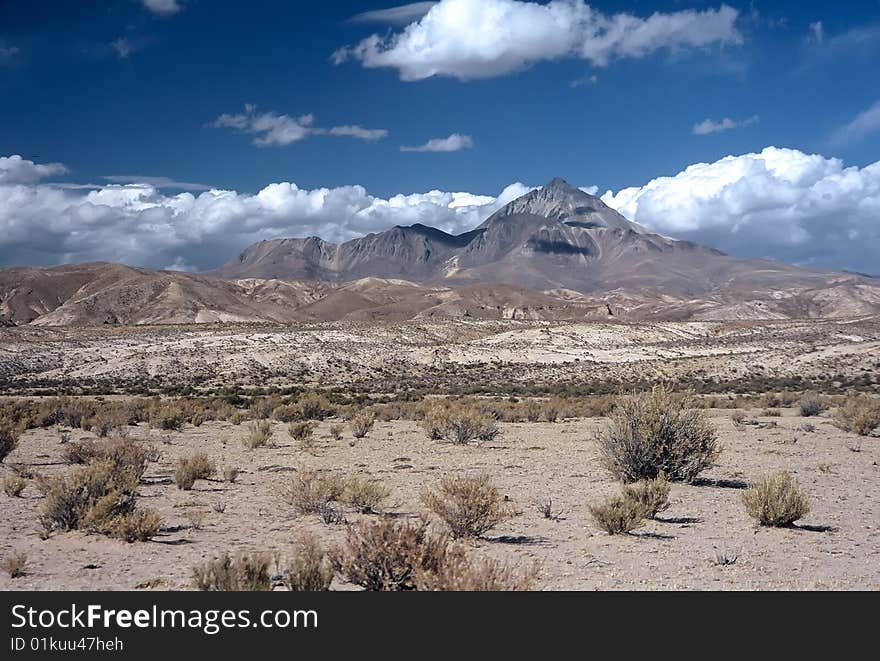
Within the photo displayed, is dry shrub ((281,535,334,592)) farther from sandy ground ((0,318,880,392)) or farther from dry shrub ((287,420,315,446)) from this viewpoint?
sandy ground ((0,318,880,392))

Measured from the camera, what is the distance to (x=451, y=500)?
11562 millimetres

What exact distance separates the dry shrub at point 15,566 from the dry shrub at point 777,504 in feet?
35.3

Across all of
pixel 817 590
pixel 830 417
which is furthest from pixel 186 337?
pixel 817 590

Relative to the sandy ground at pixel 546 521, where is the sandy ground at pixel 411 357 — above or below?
above

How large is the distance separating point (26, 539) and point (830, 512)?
13.4 m

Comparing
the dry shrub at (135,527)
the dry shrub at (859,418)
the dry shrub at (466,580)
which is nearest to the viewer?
the dry shrub at (466,580)

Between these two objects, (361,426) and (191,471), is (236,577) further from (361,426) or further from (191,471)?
(361,426)

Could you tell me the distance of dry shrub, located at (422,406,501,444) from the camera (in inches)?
945

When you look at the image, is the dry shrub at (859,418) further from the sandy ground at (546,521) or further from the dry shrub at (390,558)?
the dry shrub at (390,558)

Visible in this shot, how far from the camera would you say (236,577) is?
24.7ft

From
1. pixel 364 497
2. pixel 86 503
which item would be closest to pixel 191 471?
pixel 86 503

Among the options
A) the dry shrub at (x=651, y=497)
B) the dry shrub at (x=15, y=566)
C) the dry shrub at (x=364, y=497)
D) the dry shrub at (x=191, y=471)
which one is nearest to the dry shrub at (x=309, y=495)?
the dry shrub at (x=364, y=497)

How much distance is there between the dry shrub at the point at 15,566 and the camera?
29.6 ft
